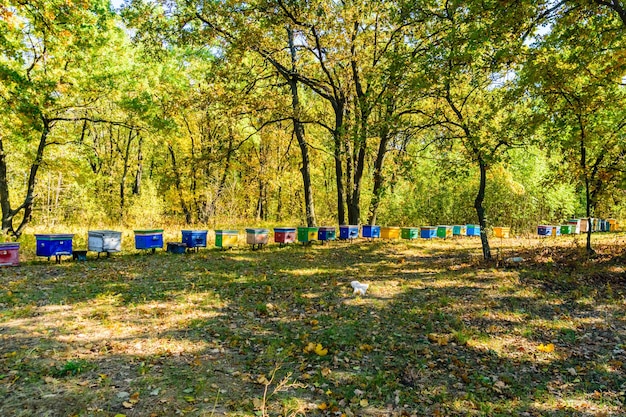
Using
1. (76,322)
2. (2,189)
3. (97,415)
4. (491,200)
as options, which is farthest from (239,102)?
(491,200)

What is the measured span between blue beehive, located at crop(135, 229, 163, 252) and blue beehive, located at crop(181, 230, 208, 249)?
1105mm

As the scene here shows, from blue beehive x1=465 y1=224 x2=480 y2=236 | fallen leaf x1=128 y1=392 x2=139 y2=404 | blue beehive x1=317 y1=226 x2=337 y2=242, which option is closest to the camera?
fallen leaf x1=128 y1=392 x2=139 y2=404

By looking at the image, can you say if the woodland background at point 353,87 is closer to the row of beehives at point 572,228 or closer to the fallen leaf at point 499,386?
the row of beehives at point 572,228

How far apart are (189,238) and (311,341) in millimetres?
8359

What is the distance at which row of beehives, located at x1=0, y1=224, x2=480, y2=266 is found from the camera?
10.4 metres

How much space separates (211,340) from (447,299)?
16.3 ft

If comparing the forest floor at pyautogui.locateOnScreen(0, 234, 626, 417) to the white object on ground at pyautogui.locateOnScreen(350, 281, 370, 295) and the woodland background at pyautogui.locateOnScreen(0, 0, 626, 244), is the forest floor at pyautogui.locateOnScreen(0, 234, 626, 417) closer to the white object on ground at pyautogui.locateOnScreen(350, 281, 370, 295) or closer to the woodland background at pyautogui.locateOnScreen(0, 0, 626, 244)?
the white object on ground at pyautogui.locateOnScreen(350, 281, 370, 295)

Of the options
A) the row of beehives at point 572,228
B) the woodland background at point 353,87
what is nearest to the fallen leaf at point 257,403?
the woodland background at point 353,87

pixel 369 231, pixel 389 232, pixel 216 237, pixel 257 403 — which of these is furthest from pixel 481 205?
pixel 257 403

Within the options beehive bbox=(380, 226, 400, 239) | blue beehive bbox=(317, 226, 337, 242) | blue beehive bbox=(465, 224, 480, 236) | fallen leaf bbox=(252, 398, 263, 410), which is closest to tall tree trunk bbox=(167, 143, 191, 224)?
blue beehive bbox=(317, 226, 337, 242)

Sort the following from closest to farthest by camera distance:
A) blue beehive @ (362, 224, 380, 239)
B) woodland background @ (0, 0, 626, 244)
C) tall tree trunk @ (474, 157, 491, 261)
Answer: woodland background @ (0, 0, 626, 244) → tall tree trunk @ (474, 157, 491, 261) → blue beehive @ (362, 224, 380, 239)

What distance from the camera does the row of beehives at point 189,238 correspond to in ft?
34.0

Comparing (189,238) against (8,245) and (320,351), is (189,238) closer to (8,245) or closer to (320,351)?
(8,245)

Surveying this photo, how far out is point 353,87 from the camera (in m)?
17.2
